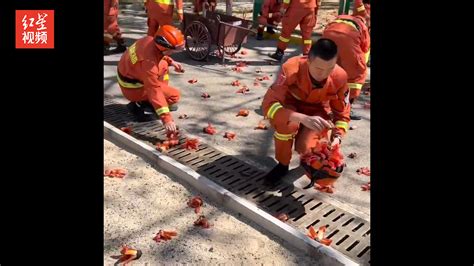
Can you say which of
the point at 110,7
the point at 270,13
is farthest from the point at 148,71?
the point at 270,13

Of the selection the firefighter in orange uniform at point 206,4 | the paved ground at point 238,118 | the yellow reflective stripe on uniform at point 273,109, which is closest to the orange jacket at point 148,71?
the paved ground at point 238,118

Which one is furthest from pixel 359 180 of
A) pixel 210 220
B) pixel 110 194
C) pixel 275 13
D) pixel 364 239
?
pixel 275 13

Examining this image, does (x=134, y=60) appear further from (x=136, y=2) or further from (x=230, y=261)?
(x=136, y=2)

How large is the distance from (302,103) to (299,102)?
3 cm

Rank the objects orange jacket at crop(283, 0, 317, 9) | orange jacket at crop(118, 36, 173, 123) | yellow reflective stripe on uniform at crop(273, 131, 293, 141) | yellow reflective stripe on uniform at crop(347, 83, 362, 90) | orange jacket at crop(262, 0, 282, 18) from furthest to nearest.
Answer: orange jacket at crop(262, 0, 282, 18) < orange jacket at crop(283, 0, 317, 9) < yellow reflective stripe on uniform at crop(347, 83, 362, 90) < orange jacket at crop(118, 36, 173, 123) < yellow reflective stripe on uniform at crop(273, 131, 293, 141)

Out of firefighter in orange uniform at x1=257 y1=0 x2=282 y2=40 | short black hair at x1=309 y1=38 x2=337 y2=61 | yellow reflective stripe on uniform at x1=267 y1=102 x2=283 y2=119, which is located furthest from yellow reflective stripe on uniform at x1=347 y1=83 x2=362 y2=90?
firefighter in orange uniform at x1=257 y1=0 x2=282 y2=40

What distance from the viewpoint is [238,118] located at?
5.83 meters

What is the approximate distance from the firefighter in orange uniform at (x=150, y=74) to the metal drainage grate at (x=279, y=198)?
38 centimetres

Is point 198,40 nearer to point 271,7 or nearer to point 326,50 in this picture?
point 271,7

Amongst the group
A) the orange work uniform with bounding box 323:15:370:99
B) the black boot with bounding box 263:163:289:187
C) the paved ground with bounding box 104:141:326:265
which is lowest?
the paved ground with bounding box 104:141:326:265

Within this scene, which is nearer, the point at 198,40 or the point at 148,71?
the point at 148,71

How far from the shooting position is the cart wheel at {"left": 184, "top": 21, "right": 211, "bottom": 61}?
8375 millimetres

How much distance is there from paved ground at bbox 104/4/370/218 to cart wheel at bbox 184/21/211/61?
164 mm

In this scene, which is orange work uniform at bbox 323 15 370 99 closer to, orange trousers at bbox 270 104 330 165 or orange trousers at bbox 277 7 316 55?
orange trousers at bbox 270 104 330 165
